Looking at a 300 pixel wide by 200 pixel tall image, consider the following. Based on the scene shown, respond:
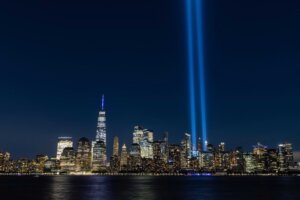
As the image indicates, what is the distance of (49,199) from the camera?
87.7 metres

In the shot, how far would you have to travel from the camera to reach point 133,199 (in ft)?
286

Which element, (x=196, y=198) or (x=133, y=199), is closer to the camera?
(x=133, y=199)

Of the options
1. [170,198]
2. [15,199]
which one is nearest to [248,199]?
[170,198]

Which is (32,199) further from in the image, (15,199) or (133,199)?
(133,199)

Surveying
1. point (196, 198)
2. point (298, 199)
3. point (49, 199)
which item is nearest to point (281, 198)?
point (298, 199)

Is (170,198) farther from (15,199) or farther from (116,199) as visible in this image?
(15,199)

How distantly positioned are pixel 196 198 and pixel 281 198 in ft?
68.8

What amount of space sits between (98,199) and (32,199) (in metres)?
14.1

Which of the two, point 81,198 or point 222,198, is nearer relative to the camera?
point 81,198

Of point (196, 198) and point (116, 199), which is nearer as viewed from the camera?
point (116, 199)

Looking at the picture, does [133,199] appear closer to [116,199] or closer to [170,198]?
[116,199]

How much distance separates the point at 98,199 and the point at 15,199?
17.1m

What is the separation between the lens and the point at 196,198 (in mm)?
93375

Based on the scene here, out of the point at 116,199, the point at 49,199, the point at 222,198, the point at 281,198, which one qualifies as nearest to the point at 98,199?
the point at 116,199
